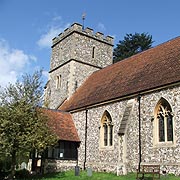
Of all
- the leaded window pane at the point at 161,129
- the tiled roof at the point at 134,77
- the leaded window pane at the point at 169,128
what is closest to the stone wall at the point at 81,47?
the tiled roof at the point at 134,77

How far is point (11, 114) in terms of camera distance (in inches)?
602

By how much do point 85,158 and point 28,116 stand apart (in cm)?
700

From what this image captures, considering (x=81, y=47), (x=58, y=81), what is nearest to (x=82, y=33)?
(x=81, y=47)

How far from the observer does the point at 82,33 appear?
2909 cm

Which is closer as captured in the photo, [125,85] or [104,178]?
[104,178]

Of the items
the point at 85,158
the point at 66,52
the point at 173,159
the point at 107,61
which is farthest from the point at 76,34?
the point at 173,159

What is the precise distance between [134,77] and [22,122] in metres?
8.50

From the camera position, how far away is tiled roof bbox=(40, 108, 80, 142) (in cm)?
2091

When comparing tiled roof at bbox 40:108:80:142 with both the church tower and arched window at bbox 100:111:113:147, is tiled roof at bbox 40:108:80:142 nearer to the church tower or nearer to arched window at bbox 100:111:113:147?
arched window at bbox 100:111:113:147

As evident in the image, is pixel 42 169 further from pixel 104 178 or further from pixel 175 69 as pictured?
pixel 175 69

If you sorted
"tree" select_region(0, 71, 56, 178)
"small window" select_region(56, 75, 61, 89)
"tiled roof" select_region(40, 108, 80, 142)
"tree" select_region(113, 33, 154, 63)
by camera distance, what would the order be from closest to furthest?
1. "tree" select_region(0, 71, 56, 178)
2. "tiled roof" select_region(40, 108, 80, 142)
3. "small window" select_region(56, 75, 61, 89)
4. "tree" select_region(113, 33, 154, 63)

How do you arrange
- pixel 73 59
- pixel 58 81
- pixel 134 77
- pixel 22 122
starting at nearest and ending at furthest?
1. pixel 22 122
2. pixel 134 77
3. pixel 73 59
4. pixel 58 81

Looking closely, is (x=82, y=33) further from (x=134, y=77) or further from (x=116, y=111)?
(x=116, y=111)

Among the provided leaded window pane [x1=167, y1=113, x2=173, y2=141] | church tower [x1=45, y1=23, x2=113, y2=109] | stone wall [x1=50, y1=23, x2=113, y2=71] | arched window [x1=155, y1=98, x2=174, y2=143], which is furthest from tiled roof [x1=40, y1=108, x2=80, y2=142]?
leaded window pane [x1=167, y1=113, x2=173, y2=141]
